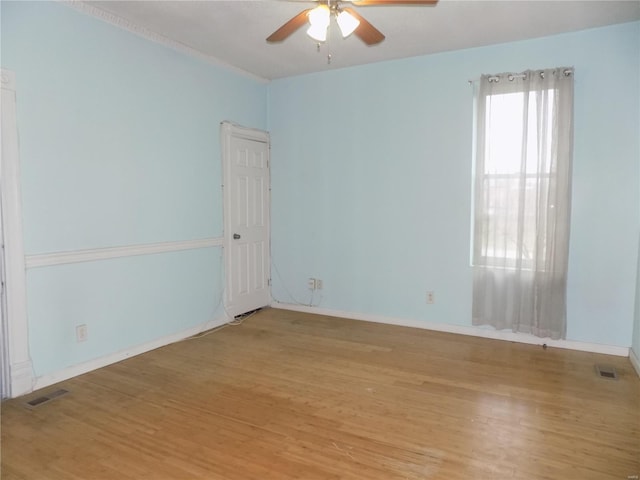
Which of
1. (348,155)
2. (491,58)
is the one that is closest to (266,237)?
(348,155)

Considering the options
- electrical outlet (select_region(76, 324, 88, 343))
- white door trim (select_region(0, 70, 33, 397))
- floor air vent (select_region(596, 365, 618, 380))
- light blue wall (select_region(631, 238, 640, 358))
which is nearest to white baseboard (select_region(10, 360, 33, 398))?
white door trim (select_region(0, 70, 33, 397))

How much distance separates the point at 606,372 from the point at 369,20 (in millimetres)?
3341

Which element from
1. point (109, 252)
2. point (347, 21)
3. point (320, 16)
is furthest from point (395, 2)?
point (109, 252)

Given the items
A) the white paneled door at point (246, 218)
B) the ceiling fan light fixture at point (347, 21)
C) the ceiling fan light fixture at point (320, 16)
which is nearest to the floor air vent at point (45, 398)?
the white paneled door at point (246, 218)

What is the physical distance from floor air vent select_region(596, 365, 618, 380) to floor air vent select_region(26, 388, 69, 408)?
396 cm

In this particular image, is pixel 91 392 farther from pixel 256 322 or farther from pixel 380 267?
pixel 380 267

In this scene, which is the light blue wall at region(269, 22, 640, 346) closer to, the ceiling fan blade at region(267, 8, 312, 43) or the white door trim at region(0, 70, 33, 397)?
the ceiling fan blade at region(267, 8, 312, 43)

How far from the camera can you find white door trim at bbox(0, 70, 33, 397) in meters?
2.81

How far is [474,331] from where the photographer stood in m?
4.26

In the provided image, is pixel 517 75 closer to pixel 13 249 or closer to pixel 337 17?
pixel 337 17

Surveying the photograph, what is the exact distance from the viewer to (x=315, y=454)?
2271 mm

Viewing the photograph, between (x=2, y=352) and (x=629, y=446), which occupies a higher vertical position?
(x=2, y=352)

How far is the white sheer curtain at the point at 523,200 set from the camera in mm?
3715

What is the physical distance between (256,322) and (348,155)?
213 cm
